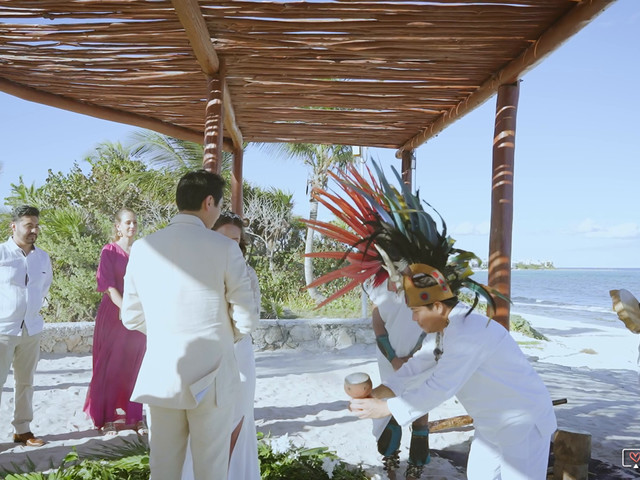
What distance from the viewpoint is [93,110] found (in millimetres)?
5004

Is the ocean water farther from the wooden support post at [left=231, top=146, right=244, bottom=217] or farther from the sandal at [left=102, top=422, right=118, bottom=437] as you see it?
the sandal at [left=102, top=422, right=118, bottom=437]

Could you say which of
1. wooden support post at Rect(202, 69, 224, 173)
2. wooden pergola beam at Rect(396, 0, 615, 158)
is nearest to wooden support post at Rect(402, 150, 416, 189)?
wooden pergola beam at Rect(396, 0, 615, 158)

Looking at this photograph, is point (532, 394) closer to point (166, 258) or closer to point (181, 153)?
point (166, 258)

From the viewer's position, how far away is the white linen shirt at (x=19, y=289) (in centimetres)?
371

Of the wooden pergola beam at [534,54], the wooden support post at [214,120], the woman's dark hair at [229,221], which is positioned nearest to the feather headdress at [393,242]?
the woman's dark hair at [229,221]

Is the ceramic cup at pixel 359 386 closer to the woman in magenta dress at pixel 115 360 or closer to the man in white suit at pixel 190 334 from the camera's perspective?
the man in white suit at pixel 190 334

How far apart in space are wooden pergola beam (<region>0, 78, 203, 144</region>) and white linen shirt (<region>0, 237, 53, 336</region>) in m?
1.39

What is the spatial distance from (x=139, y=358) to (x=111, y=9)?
2645mm

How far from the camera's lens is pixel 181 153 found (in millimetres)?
16219

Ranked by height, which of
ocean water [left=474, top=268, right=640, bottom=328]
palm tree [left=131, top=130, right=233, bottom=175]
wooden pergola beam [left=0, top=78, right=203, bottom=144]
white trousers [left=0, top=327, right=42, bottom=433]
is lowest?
ocean water [left=474, top=268, right=640, bottom=328]

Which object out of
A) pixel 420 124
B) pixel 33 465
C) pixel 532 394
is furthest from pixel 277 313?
pixel 532 394

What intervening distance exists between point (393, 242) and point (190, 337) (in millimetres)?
878

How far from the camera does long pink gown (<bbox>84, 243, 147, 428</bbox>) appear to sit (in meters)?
4.17

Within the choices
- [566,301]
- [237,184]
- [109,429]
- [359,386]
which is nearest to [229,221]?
[359,386]
